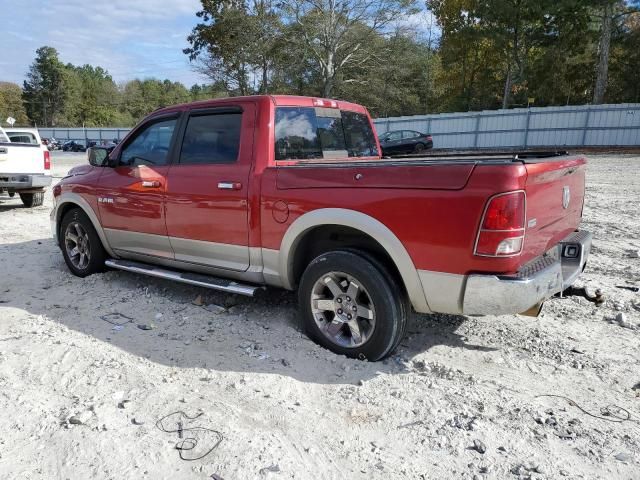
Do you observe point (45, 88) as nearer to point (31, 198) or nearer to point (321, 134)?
point (31, 198)

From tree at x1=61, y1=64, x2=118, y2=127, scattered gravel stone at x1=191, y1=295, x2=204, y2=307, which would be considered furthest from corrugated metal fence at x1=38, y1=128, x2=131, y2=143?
scattered gravel stone at x1=191, y1=295, x2=204, y2=307

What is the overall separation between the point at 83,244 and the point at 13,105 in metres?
109

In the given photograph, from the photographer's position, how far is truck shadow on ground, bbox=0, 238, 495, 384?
3.61 m

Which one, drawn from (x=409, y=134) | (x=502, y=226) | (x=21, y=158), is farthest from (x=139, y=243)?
(x=409, y=134)

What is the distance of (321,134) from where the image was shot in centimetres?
450

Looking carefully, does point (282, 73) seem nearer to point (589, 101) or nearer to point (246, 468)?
point (589, 101)

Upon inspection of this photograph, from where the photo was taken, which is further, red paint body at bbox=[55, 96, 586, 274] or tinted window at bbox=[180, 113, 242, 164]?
tinted window at bbox=[180, 113, 242, 164]

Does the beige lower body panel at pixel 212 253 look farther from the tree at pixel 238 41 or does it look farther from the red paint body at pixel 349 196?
the tree at pixel 238 41

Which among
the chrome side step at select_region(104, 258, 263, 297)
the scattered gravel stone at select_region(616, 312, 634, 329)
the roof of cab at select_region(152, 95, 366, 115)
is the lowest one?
the scattered gravel stone at select_region(616, 312, 634, 329)

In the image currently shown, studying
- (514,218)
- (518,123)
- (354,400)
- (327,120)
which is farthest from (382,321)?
(518,123)

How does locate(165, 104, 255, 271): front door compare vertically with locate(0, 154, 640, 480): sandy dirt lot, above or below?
above

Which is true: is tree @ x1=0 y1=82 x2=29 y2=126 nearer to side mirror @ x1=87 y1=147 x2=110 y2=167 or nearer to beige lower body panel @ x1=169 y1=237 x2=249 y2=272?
side mirror @ x1=87 y1=147 x2=110 y2=167

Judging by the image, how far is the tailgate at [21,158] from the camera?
388 inches

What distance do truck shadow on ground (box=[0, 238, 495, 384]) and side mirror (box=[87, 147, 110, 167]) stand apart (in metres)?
1.26
